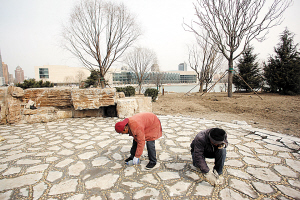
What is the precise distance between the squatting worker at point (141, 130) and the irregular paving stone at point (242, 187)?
1.19m

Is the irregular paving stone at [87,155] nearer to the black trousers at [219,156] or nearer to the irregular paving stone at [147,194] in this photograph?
the irregular paving stone at [147,194]

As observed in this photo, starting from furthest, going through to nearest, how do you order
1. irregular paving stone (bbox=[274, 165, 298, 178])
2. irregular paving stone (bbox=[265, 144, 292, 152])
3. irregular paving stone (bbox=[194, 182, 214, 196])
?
irregular paving stone (bbox=[265, 144, 292, 152]) → irregular paving stone (bbox=[274, 165, 298, 178]) → irregular paving stone (bbox=[194, 182, 214, 196])

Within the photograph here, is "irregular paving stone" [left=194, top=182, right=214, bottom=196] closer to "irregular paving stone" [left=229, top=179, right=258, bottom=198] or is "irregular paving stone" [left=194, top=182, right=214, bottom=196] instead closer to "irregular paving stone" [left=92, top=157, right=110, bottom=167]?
"irregular paving stone" [left=229, top=179, right=258, bottom=198]

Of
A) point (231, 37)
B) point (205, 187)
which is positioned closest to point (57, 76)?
point (231, 37)

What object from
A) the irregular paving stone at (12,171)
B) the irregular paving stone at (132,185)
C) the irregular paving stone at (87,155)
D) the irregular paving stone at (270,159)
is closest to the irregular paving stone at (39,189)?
the irregular paving stone at (12,171)

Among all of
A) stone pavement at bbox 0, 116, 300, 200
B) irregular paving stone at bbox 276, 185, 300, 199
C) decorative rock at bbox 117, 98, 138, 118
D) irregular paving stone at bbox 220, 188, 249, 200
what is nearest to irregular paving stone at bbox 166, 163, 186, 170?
stone pavement at bbox 0, 116, 300, 200

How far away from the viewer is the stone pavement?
82.0 inches

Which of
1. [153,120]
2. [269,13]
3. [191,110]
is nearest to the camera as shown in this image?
[153,120]

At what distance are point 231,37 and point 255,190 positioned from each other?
10552 millimetres

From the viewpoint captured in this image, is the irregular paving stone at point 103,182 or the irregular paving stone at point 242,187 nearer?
the irregular paving stone at point 242,187

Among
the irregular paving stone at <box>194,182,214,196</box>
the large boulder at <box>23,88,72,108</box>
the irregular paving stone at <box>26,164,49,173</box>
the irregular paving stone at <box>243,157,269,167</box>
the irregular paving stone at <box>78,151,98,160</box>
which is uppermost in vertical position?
the large boulder at <box>23,88,72,108</box>

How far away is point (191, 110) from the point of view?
779 cm

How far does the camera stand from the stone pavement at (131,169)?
6.84 feet

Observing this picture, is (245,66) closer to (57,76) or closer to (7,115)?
(7,115)
